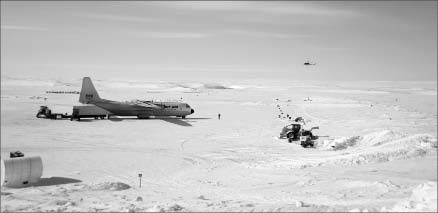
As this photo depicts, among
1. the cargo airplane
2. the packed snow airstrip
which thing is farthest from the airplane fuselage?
the packed snow airstrip

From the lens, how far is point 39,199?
24031mm

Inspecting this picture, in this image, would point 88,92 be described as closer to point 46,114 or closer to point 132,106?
point 46,114

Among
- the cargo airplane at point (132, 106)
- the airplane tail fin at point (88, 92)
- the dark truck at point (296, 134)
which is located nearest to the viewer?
the dark truck at point (296, 134)

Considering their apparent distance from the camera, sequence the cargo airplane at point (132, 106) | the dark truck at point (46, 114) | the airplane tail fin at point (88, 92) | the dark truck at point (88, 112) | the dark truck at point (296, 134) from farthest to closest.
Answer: the cargo airplane at point (132, 106), the airplane tail fin at point (88, 92), the dark truck at point (88, 112), the dark truck at point (46, 114), the dark truck at point (296, 134)

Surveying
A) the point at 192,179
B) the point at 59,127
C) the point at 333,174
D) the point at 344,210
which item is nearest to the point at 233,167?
the point at 192,179

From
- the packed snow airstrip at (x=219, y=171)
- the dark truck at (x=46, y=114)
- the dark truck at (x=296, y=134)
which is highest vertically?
the dark truck at (x=46, y=114)

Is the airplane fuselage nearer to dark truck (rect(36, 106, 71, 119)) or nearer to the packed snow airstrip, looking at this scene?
dark truck (rect(36, 106, 71, 119))

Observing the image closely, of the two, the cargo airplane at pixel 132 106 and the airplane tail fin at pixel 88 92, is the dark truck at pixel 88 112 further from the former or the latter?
the airplane tail fin at pixel 88 92

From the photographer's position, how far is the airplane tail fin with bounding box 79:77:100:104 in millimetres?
68625

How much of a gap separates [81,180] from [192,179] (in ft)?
27.9

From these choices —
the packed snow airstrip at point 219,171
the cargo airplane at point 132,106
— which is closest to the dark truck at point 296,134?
the packed snow airstrip at point 219,171

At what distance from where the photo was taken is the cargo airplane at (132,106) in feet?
227

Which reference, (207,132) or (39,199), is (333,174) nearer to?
(39,199)

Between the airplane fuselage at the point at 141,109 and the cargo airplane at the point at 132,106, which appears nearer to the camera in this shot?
the cargo airplane at the point at 132,106
